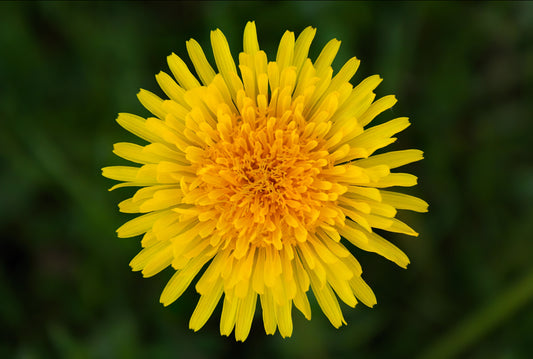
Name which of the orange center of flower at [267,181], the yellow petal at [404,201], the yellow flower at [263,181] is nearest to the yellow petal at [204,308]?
the yellow flower at [263,181]

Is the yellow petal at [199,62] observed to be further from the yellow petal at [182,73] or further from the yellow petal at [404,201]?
the yellow petal at [404,201]

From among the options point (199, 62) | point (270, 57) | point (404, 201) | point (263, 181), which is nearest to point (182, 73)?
point (199, 62)

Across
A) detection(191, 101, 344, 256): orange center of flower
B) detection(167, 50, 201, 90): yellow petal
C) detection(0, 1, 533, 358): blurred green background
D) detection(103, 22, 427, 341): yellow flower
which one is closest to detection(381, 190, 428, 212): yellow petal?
detection(103, 22, 427, 341): yellow flower

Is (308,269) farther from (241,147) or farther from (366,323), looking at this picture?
(366,323)

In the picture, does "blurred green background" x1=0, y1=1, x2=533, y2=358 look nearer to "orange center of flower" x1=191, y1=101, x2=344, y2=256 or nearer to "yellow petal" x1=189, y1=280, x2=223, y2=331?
"yellow petal" x1=189, y1=280, x2=223, y2=331

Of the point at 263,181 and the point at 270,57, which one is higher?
the point at 270,57

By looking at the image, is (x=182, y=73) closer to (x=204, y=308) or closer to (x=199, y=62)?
(x=199, y=62)
